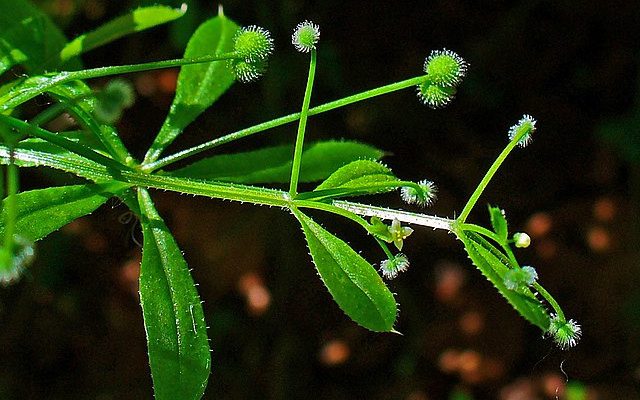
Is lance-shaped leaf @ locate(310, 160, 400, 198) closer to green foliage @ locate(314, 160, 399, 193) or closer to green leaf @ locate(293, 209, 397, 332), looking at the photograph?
green foliage @ locate(314, 160, 399, 193)

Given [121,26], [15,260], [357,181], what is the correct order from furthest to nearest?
[121,26] < [357,181] < [15,260]

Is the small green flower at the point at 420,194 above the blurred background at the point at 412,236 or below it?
below

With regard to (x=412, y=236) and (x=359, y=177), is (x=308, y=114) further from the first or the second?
(x=412, y=236)

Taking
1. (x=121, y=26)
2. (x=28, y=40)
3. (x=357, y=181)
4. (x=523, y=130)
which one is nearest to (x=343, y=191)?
(x=357, y=181)

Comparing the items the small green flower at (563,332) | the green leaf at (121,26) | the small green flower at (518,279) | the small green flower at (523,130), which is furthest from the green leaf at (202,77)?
the small green flower at (563,332)

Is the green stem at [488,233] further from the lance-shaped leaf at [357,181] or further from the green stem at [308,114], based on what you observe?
the green stem at [308,114]

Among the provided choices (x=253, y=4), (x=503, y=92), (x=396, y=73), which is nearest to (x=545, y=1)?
(x=503, y=92)
